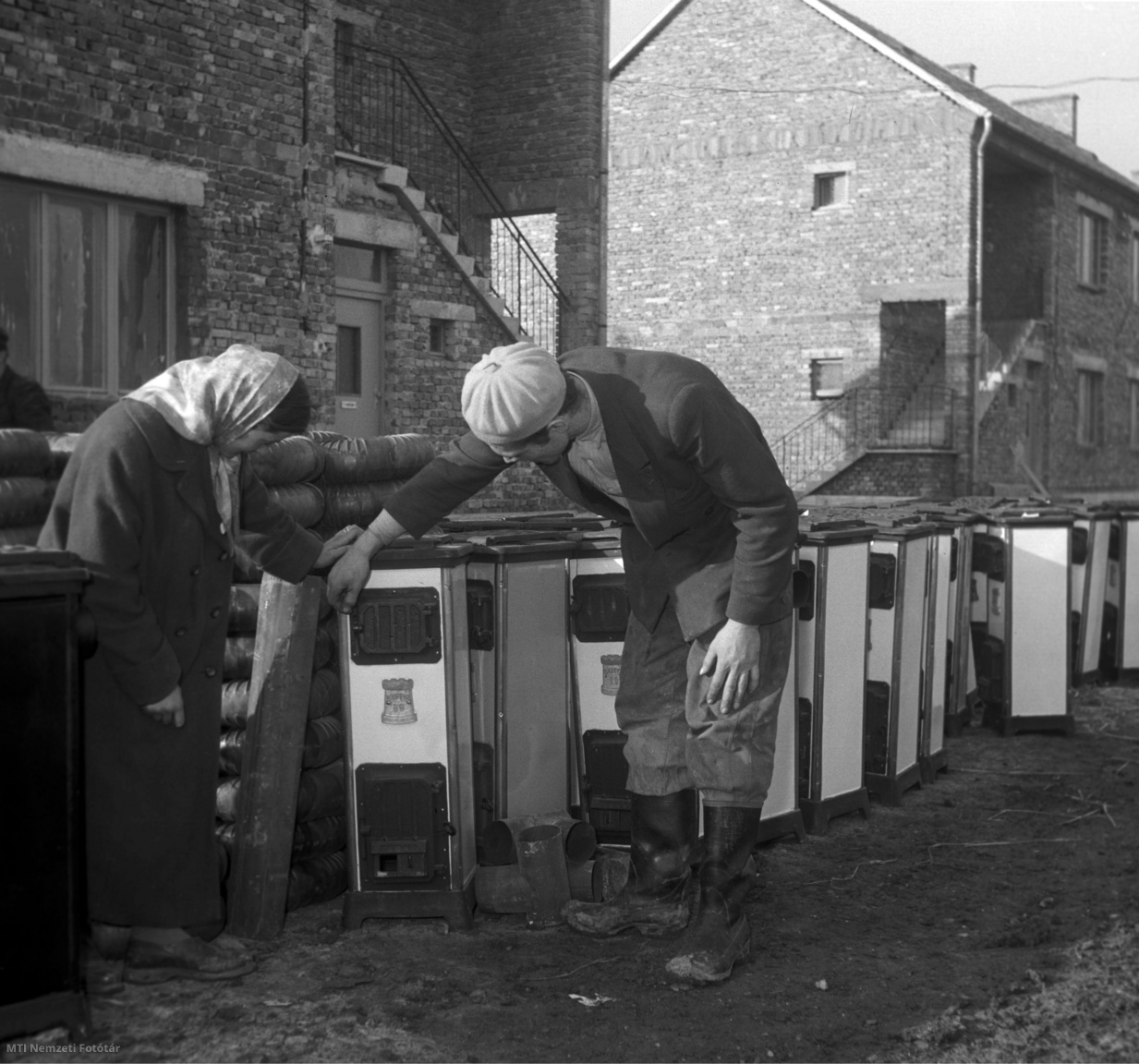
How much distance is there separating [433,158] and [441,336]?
11.4 feet

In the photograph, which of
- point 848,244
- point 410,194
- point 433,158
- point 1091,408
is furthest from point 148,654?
point 1091,408

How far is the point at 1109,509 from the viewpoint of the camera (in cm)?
987

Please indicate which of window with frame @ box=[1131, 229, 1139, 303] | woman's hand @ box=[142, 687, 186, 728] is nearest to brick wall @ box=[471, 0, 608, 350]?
woman's hand @ box=[142, 687, 186, 728]

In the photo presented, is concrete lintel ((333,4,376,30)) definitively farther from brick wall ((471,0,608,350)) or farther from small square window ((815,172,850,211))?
small square window ((815,172,850,211))

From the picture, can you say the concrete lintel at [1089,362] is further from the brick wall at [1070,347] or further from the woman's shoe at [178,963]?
the woman's shoe at [178,963]

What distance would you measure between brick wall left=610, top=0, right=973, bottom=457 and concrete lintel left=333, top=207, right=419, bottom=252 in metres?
11.4

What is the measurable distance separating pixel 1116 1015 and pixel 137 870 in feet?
9.06

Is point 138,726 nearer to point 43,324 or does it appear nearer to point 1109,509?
point 43,324

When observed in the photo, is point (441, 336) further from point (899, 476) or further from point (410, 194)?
point (899, 476)

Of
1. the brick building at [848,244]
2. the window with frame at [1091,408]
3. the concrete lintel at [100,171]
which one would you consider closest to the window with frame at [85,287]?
the concrete lintel at [100,171]

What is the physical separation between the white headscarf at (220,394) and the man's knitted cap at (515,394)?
22.3 inches

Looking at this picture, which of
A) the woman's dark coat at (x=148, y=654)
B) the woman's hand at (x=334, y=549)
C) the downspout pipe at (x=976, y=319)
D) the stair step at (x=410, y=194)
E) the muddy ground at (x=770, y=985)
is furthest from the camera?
the downspout pipe at (x=976, y=319)

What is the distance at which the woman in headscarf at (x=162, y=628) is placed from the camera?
12.3 ft

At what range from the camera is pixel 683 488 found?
13.3 feet
